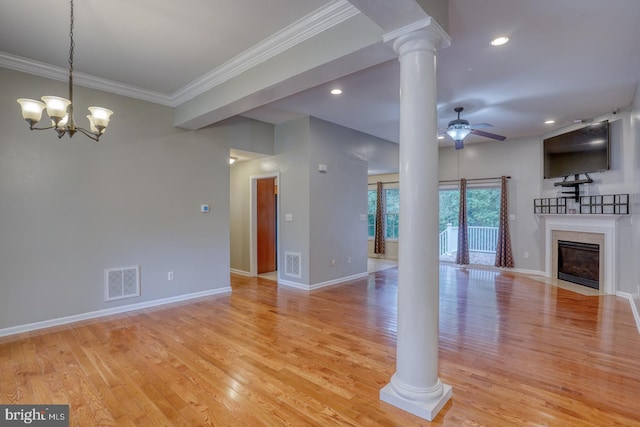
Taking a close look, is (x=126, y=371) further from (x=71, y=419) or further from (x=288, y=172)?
(x=288, y=172)

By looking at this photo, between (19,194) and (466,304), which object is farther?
(466,304)

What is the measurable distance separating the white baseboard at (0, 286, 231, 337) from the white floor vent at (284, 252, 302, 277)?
3.51 feet

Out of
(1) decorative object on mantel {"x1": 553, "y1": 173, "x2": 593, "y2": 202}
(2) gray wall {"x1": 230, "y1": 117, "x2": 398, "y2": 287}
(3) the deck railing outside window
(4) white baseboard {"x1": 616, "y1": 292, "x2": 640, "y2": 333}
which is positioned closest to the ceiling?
(2) gray wall {"x1": 230, "y1": 117, "x2": 398, "y2": 287}

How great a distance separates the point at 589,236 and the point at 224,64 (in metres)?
6.59

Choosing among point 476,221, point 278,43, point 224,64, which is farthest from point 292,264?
point 476,221

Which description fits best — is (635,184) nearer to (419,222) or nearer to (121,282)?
(419,222)

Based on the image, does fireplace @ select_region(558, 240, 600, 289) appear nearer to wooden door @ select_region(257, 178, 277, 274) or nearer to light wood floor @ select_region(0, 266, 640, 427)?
light wood floor @ select_region(0, 266, 640, 427)

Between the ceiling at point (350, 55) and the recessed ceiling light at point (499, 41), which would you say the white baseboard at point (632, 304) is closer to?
the ceiling at point (350, 55)

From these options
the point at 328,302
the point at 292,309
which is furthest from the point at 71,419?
the point at 328,302

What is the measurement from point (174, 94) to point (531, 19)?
4.20 metres

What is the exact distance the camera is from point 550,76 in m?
3.81

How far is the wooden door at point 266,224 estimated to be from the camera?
671cm

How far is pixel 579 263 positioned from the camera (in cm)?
593

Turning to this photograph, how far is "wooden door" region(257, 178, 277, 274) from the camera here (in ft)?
A: 22.0
